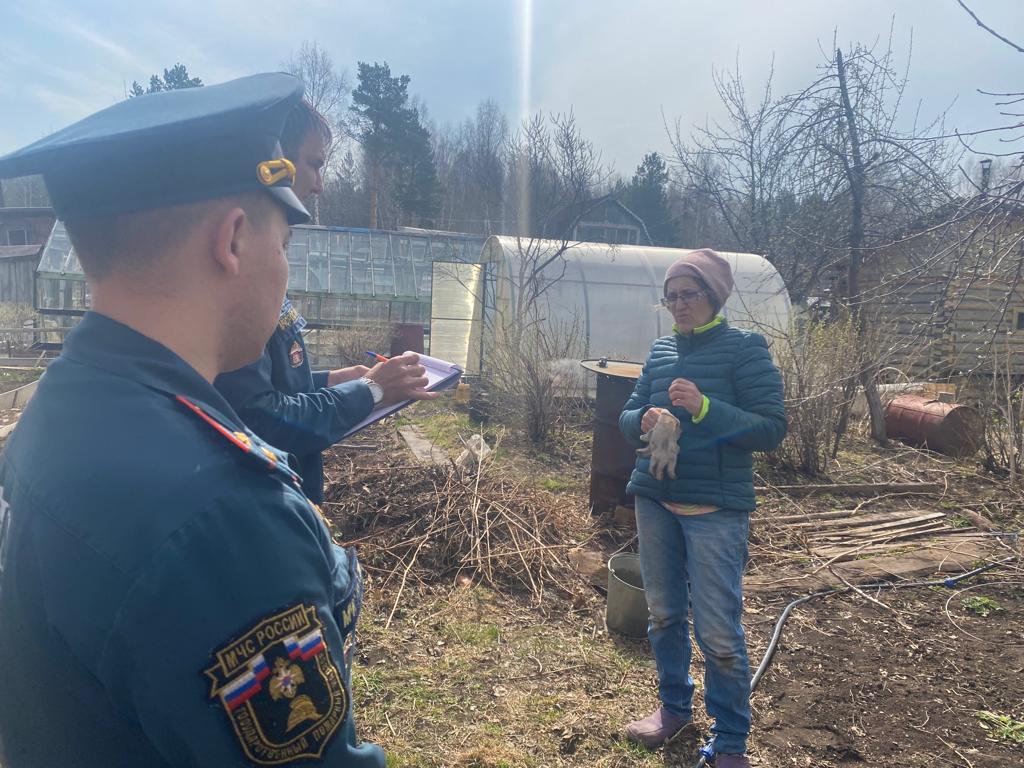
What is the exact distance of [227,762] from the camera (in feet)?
2.50

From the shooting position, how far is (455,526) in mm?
4734

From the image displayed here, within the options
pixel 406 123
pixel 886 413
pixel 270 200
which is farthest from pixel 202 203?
pixel 406 123

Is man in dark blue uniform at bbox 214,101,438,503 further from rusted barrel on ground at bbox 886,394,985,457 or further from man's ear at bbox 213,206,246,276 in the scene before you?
rusted barrel on ground at bbox 886,394,985,457

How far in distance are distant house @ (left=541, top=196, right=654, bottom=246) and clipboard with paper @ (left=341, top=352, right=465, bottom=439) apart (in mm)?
8569

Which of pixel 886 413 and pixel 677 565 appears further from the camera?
pixel 886 413

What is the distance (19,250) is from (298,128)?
3189 cm

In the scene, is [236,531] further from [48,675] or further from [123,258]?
[123,258]

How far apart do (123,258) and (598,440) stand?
4.68m

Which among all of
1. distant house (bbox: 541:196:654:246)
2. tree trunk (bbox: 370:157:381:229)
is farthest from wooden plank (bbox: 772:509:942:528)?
tree trunk (bbox: 370:157:381:229)

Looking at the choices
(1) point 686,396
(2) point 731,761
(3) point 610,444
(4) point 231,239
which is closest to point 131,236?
(4) point 231,239

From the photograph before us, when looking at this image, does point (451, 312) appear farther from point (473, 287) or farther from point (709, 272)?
point (709, 272)

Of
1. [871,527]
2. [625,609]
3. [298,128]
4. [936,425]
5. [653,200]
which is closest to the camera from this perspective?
[298,128]

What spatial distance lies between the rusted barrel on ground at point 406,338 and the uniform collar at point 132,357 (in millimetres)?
11194

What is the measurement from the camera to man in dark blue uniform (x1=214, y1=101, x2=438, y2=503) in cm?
195
